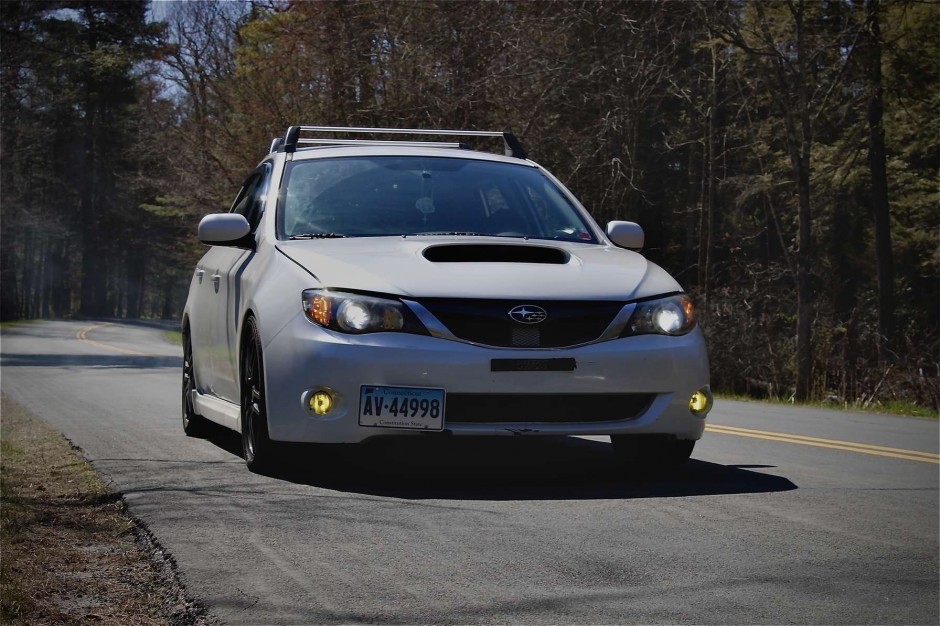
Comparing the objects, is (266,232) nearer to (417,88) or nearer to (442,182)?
(442,182)

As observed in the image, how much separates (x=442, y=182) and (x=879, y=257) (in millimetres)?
29236

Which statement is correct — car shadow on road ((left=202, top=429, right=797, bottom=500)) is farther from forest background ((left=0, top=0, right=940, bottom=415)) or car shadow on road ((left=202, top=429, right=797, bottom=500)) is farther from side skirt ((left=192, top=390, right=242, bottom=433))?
forest background ((left=0, top=0, right=940, bottom=415))

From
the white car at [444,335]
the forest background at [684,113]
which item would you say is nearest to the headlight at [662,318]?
the white car at [444,335]

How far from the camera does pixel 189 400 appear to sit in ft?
30.3

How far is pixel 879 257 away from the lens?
34812mm

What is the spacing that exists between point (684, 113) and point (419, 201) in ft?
95.1

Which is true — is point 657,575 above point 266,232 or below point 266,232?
below

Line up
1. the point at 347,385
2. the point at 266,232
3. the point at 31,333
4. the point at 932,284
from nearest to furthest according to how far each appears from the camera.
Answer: the point at 347,385
the point at 266,232
the point at 932,284
the point at 31,333

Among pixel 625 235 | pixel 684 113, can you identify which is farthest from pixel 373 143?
pixel 684 113

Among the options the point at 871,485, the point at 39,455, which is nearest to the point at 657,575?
the point at 871,485

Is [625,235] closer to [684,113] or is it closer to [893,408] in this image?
[893,408]

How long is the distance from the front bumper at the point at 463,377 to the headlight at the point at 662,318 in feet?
0.14

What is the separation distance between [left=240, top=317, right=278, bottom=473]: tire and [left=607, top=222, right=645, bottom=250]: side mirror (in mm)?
2190

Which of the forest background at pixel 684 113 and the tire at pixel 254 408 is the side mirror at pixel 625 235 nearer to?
the tire at pixel 254 408
